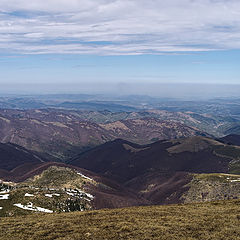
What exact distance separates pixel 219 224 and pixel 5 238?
3214 centimetres

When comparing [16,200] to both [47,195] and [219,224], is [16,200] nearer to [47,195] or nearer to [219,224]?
[47,195]

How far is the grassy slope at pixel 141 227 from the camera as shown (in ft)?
118

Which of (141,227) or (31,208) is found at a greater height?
(141,227)

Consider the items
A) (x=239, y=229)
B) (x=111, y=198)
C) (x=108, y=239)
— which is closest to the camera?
(x=108, y=239)

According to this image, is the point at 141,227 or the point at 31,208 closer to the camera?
the point at 141,227

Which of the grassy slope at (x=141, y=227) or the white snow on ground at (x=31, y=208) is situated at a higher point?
the grassy slope at (x=141, y=227)

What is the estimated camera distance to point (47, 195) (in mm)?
113125

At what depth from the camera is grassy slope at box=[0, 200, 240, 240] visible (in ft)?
118

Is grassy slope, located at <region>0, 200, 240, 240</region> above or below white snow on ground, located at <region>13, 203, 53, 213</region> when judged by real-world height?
above

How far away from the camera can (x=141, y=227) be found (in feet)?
128

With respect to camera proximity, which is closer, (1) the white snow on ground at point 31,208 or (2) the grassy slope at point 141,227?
(2) the grassy slope at point 141,227

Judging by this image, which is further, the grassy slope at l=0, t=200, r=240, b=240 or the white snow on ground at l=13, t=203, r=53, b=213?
the white snow on ground at l=13, t=203, r=53, b=213

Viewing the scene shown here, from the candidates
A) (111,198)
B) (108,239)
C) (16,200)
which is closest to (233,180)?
(111,198)

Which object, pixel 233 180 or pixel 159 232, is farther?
pixel 233 180
